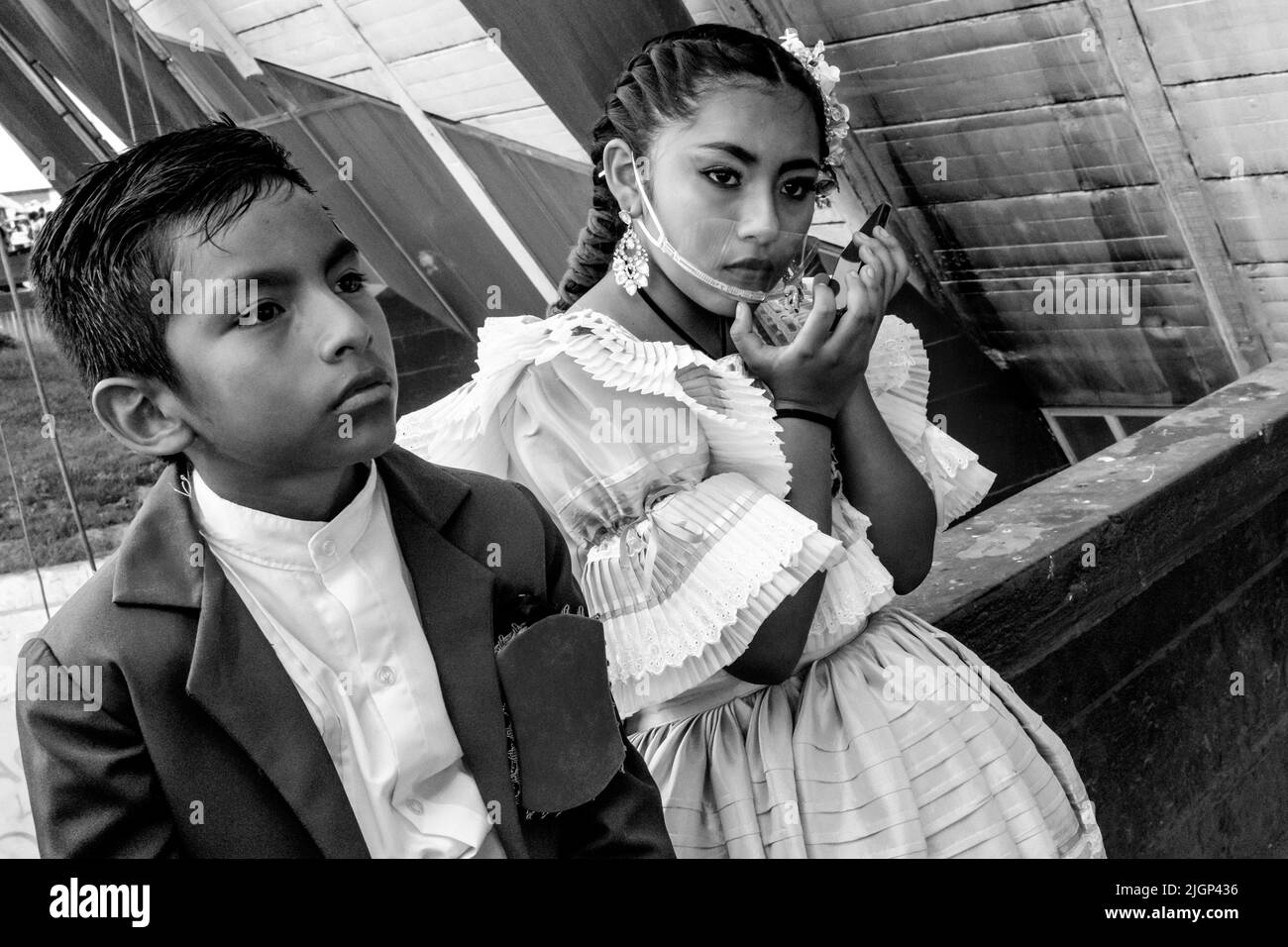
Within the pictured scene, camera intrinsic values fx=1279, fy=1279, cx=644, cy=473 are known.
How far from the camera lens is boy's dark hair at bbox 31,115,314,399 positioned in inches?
38.5

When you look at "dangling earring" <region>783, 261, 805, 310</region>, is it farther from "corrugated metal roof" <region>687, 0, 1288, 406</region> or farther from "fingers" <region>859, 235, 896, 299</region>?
"corrugated metal roof" <region>687, 0, 1288, 406</region>

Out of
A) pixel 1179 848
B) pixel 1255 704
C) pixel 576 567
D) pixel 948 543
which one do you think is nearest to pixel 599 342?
pixel 576 567

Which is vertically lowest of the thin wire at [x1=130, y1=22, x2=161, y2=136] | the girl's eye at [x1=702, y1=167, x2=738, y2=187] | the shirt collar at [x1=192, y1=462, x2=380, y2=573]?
the shirt collar at [x1=192, y1=462, x2=380, y2=573]

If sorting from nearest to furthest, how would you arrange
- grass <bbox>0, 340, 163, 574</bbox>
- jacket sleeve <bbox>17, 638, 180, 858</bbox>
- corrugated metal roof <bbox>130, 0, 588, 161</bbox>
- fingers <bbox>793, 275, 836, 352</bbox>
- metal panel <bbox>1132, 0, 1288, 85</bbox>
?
jacket sleeve <bbox>17, 638, 180, 858</bbox> < fingers <bbox>793, 275, 836, 352</bbox> < metal panel <bbox>1132, 0, 1288, 85</bbox> < corrugated metal roof <bbox>130, 0, 588, 161</bbox> < grass <bbox>0, 340, 163, 574</bbox>

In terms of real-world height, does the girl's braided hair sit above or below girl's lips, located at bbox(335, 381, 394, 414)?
above

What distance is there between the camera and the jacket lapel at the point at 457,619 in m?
1.05

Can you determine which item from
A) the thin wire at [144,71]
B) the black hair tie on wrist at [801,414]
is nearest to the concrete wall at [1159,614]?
the black hair tie on wrist at [801,414]

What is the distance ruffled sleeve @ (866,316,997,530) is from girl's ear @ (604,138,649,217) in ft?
1.31

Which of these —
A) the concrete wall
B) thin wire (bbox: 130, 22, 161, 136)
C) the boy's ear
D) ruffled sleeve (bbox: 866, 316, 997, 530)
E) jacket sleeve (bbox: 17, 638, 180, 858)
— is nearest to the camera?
jacket sleeve (bbox: 17, 638, 180, 858)

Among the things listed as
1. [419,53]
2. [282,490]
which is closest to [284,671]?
[282,490]

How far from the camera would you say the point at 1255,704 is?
2.87 m

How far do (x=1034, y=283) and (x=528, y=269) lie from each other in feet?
5.96

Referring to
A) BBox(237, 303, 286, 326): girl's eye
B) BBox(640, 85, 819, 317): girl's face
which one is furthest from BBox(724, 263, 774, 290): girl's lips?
BBox(237, 303, 286, 326): girl's eye

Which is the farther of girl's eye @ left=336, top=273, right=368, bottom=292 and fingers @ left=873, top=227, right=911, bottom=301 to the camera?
fingers @ left=873, top=227, right=911, bottom=301
